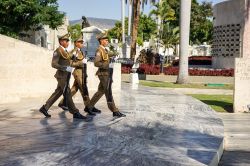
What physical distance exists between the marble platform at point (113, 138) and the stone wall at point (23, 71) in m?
1.70

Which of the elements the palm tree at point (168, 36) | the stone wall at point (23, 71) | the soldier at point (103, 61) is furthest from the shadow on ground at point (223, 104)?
the palm tree at point (168, 36)

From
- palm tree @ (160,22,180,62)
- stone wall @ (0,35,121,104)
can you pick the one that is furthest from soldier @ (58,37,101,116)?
palm tree @ (160,22,180,62)

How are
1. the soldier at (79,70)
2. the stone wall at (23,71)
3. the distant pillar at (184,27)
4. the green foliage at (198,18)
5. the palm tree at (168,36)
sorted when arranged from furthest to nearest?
1. the green foliage at (198,18)
2. the palm tree at (168,36)
3. the distant pillar at (184,27)
4. the stone wall at (23,71)
5. the soldier at (79,70)

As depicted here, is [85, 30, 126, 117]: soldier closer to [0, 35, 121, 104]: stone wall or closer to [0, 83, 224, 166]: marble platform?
[0, 83, 224, 166]: marble platform

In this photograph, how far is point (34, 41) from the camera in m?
42.9

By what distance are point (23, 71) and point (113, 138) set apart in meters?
7.02

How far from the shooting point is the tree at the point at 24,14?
94.5 feet

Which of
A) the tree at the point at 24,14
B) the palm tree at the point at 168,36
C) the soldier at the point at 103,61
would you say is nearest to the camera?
the soldier at the point at 103,61

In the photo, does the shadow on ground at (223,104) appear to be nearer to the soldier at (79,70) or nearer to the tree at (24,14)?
the soldier at (79,70)

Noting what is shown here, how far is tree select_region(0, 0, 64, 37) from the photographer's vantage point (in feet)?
94.5

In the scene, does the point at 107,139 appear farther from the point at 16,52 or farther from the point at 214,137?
the point at 16,52

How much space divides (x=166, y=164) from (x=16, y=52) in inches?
333

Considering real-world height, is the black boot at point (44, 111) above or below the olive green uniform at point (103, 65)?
below

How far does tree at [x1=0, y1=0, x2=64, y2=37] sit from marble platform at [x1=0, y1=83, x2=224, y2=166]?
17617 millimetres
